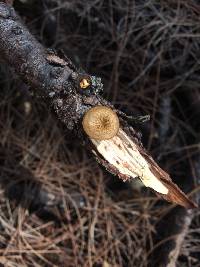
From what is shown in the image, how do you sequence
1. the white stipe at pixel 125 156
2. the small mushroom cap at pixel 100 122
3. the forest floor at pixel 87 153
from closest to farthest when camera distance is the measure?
the small mushroom cap at pixel 100 122
the white stipe at pixel 125 156
the forest floor at pixel 87 153

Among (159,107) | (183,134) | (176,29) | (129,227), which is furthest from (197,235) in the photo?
(176,29)

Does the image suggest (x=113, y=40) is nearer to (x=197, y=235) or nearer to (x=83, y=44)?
(x=83, y=44)

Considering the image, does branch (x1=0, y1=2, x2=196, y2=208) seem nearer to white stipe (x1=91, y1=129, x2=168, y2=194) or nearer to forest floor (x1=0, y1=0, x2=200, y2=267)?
white stipe (x1=91, y1=129, x2=168, y2=194)

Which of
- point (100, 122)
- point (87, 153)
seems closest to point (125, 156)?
point (100, 122)

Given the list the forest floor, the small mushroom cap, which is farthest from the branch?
the forest floor

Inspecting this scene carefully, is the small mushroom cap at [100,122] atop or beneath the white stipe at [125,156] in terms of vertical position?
atop

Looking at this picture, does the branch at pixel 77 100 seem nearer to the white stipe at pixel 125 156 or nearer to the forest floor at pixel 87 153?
the white stipe at pixel 125 156

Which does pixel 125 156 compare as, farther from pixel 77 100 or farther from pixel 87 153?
pixel 87 153

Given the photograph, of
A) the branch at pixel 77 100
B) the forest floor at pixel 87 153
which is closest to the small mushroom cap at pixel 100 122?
the branch at pixel 77 100

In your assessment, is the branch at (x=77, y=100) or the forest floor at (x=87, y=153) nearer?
the branch at (x=77, y=100)
